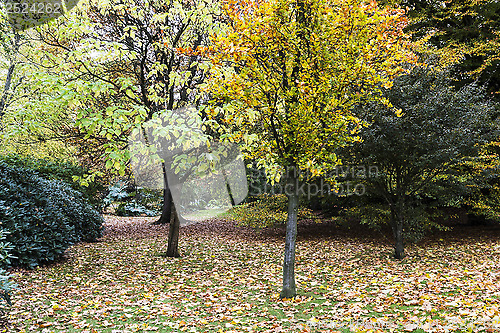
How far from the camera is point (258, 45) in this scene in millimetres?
5398

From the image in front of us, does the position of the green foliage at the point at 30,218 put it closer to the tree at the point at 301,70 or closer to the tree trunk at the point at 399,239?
the tree at the point at 301,70

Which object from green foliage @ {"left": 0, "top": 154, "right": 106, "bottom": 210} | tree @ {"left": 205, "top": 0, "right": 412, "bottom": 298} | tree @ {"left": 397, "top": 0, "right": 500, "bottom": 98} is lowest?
green foliage @ {"left": 0, "top": 154, "right": 106, "bottom": 210}

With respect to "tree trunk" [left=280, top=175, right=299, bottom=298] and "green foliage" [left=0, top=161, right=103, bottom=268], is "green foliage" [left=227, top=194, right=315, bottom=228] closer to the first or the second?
"tree trunk" [left=280, top=175, right=299, bottom=298]

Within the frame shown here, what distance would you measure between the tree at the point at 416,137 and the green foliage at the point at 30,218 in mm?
6891

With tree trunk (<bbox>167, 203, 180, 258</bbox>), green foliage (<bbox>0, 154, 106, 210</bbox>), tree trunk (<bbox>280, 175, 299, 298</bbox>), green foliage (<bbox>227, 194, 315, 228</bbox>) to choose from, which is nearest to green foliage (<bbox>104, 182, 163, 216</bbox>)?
green foliage (<bbox>0, 154, 106, 210</bbox>)

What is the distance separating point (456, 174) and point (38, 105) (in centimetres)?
1084

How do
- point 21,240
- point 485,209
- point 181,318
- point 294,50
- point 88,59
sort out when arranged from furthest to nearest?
point 485,209 → point 88,59 → point 21,240 → point 294,50 → point 181,318

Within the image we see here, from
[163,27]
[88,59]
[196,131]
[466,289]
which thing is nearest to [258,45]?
[196,131]

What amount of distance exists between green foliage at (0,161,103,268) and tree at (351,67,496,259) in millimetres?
6891

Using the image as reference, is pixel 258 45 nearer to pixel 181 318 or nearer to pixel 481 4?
pixel 181 318

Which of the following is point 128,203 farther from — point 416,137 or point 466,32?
point 466,32

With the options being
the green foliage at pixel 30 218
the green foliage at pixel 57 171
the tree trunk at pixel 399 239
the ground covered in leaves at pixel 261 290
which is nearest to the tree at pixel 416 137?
the tree trunk at pixel 399 239

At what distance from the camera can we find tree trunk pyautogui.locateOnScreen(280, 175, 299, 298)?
5.51 meters

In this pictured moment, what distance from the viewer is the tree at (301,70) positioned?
5.08 metres
